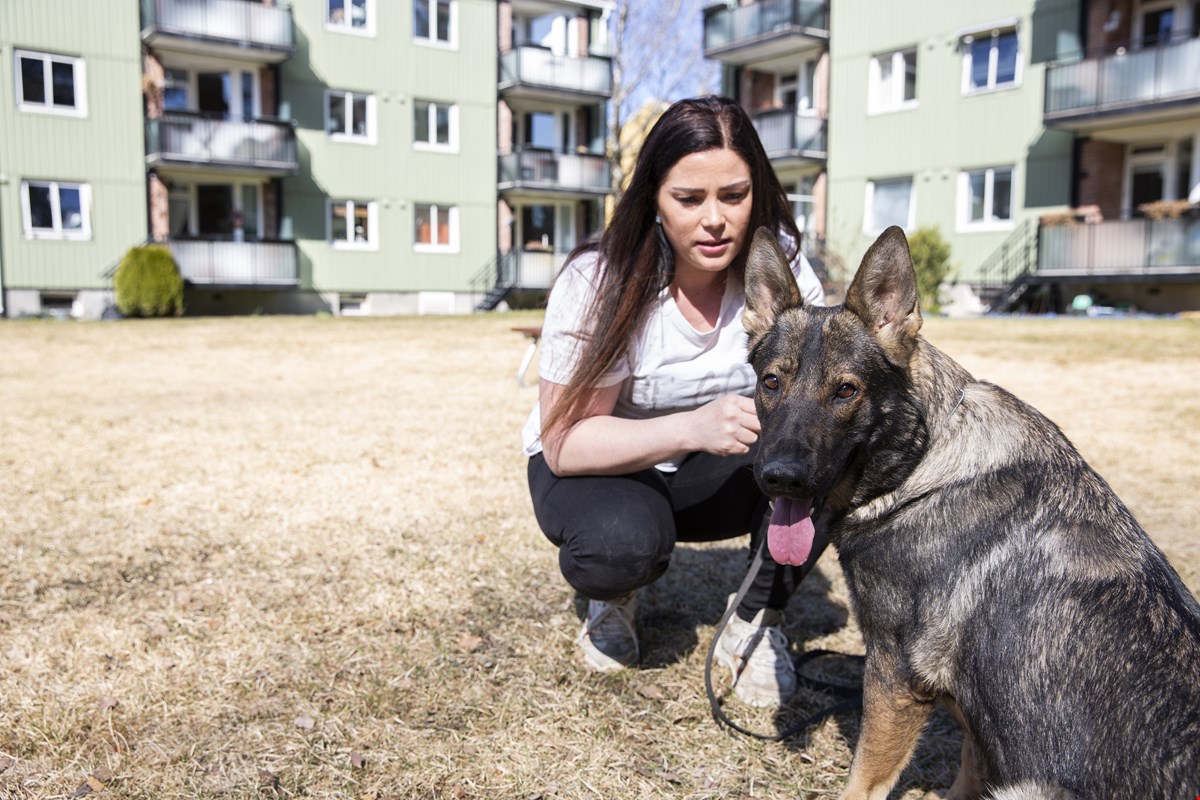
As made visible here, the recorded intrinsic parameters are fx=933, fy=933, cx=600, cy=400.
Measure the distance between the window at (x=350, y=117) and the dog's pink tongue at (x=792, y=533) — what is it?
2898 cm

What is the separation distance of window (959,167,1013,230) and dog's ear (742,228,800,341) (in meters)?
25.2

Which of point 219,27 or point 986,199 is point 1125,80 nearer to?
point 986,199

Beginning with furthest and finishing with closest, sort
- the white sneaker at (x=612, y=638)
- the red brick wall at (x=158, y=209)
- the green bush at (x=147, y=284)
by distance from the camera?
the red brick wall at (x=158, y=209)
the green bush at (x=147, y=284)
the white sneaker at (x=612, y=638)

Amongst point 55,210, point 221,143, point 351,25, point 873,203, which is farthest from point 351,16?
point 873,203

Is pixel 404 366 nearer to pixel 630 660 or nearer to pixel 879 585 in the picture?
pixel 630 660

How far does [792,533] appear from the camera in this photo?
8.31 feet

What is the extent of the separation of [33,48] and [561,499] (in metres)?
27.3

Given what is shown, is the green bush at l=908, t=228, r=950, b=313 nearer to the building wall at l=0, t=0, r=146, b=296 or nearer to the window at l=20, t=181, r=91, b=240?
the building wall at l=0, t=0, r=146, b=296

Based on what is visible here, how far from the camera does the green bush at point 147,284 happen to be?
23438mm

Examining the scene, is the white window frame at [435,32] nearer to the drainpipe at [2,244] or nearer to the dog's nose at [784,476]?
the drainpipe at [2,244]

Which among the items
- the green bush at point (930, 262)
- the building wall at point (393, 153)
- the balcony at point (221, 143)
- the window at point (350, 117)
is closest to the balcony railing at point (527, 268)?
the building wall at point (393, 153)

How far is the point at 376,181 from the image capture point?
1168 inches

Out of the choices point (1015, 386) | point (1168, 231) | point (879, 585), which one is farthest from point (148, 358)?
point (1168, 231)

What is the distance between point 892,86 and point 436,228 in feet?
49.3
